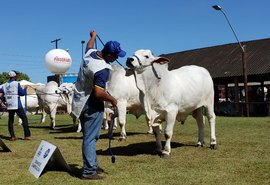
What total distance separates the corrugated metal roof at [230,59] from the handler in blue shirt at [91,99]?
21823mm

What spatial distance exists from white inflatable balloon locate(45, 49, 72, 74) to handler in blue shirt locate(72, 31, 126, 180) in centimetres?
1523

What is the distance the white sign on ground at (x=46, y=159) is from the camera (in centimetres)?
619

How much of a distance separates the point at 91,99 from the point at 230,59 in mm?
27034

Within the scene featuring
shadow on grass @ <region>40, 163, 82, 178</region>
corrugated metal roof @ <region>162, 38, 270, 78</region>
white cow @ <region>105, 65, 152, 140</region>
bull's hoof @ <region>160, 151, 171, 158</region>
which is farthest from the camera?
corrugated metal roof @ <region>162, 38, 270, 78</region>

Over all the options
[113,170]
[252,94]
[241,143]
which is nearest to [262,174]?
[113,170]

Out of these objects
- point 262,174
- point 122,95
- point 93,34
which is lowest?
point 262,174

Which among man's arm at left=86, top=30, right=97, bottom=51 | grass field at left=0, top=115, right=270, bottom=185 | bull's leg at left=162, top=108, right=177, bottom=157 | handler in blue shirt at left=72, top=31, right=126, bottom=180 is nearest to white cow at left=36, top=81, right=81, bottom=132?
grass field at left=0, top=115, right=270, bottom=185

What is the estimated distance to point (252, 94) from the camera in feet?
100

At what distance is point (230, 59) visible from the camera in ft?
104

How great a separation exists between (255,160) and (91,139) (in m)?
3.24

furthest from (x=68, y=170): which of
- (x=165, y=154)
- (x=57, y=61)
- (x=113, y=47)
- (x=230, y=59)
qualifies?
(x=230, y=59)

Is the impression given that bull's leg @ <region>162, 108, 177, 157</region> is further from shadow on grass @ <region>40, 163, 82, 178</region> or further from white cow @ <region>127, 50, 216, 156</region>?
shadow on grass @ <region>40, 163, 82, 178</region>

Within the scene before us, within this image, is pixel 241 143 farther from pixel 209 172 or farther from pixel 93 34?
pixel 93 34

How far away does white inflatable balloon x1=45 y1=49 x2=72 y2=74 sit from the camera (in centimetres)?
2095
